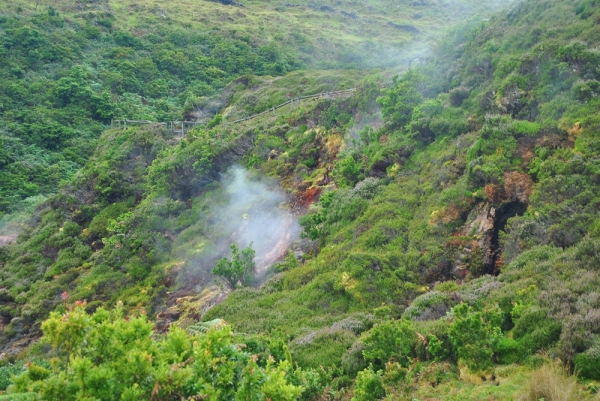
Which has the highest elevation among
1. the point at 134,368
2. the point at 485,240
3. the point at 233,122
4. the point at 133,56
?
the point at 134,368

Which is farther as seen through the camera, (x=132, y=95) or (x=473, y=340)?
(x=132, y=95)

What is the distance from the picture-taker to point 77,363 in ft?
15.1

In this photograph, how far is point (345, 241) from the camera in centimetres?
1550

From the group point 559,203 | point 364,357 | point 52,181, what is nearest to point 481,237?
point 559,203

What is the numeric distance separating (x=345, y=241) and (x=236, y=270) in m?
4.33

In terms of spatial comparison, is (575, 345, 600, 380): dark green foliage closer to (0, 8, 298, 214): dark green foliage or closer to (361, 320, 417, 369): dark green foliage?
(361, 320, 417, 369): dark green foliage

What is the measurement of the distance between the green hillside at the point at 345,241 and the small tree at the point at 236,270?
177 mm

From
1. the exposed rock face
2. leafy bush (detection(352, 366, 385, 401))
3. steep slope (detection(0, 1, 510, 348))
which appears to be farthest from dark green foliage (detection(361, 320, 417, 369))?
steep slope (detection(0, 1, 510, 348))

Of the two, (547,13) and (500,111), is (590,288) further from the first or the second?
(547,13)

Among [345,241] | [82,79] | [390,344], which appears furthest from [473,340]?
[82,79]

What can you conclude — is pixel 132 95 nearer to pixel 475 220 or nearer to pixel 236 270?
pixel 236 270

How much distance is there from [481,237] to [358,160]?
8.49 meters

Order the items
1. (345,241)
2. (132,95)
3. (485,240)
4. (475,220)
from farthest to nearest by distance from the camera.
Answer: (132,95) < (345,241) < (475,220) < (485,240)

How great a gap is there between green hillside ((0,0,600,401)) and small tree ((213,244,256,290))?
18 cm
